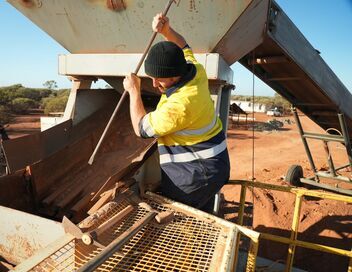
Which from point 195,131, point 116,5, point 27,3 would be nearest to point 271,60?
point 116,5

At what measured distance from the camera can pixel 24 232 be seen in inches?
89.8

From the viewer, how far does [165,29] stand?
2826 mm

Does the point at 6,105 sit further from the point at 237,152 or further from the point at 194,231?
the point at 194,231

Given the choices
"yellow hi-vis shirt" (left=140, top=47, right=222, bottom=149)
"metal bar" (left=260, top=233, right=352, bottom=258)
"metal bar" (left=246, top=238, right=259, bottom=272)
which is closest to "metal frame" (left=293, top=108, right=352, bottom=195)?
"metal bar" (left=260, top=233, right=352, bottom=258)

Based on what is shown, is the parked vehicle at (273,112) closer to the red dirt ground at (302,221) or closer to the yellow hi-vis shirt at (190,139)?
the red dirt ground at (302,221)

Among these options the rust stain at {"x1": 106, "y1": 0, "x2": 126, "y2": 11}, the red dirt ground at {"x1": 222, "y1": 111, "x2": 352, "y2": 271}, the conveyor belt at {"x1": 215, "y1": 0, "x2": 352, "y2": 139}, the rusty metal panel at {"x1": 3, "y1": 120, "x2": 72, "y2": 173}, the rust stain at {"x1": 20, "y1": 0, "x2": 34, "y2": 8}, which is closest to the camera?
the rusty metal panel at {"x1": 3, "y1": 120, "x2": 72, "y2": 173}

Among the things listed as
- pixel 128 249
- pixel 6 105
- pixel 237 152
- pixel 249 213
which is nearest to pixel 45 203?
pixel 128 249

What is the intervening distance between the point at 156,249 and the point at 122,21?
215cm

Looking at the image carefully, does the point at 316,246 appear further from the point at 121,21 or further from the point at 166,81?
the point at 121,21

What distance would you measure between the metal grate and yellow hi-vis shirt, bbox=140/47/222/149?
57 cm

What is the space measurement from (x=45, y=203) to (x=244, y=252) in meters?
2.65

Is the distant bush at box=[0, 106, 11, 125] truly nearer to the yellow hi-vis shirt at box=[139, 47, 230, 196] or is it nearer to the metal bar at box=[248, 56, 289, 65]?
the metal bar at box=[248, 56, 289, 65]

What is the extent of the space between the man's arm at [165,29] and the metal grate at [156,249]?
4.75ft

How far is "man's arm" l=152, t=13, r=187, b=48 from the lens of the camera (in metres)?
2.75
